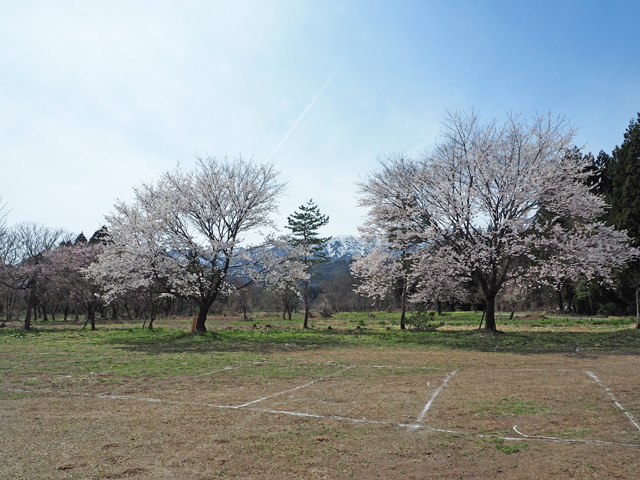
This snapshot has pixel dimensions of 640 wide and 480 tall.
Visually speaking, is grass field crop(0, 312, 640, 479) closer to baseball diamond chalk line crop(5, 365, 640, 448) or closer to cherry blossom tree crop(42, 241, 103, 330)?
baseball diamond chalk line crop(5, 365, 640, 448)

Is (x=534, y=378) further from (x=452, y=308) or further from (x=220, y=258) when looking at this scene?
(x=452, y=308)

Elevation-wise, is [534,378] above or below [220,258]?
below

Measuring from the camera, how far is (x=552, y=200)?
1969 centimetres

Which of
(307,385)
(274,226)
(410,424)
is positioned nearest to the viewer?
(410,424)

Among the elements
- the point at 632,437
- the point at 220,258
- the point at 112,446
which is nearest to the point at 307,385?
the point at 112,446

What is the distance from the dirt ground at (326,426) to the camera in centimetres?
438

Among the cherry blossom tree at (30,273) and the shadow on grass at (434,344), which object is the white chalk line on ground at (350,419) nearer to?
the shadow on grass at (434,344)

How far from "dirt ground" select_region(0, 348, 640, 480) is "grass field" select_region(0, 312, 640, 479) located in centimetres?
2

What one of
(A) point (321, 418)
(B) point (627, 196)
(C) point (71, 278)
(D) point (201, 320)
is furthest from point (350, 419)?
(B) point (627, 196)

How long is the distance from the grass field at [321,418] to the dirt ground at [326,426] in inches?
0.9

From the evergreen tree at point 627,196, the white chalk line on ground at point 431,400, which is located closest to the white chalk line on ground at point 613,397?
the white chalk line on ground at point 431,400

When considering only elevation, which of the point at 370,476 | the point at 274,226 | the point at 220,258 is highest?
the point at 274,226

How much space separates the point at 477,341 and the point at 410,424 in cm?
1348

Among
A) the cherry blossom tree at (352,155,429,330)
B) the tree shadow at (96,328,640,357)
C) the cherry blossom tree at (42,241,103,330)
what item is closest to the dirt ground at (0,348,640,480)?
the tree shadow at (96,328,640,357)
